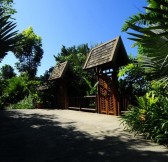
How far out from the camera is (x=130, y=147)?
797 centimetres

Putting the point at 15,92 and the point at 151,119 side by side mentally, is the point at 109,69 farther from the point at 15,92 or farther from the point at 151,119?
the point at 15,92

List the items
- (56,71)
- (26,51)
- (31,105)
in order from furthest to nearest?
1. (26,51)
2. (31,105)
3. (56,71)

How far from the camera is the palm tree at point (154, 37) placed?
9.78 ft

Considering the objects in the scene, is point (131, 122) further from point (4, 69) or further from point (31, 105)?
point (4, 69)

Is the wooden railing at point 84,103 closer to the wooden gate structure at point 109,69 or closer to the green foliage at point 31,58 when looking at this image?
the wooden gate structure at point 109,69

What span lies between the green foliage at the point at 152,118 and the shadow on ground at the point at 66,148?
2.02ft

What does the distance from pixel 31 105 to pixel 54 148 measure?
18.1 meters

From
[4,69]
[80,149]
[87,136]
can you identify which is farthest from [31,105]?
[4,69]

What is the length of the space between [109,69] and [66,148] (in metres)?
8.62

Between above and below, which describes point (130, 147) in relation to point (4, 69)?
below

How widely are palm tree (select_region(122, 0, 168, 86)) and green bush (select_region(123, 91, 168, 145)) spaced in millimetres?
2282

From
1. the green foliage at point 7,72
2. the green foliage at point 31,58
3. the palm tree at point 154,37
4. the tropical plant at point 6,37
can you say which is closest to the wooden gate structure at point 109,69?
the palm tree at point 154,37

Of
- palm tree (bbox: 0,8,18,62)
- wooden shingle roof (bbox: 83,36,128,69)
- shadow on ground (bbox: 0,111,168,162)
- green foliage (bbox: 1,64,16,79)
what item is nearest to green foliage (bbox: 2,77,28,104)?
wooden shingle roof (bbox: 83,36,128,69)

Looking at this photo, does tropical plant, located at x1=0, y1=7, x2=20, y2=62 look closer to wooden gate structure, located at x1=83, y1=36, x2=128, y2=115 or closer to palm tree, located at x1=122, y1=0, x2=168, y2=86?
palm tree, located at x1=122, y1=0, x2=168, y2=86
